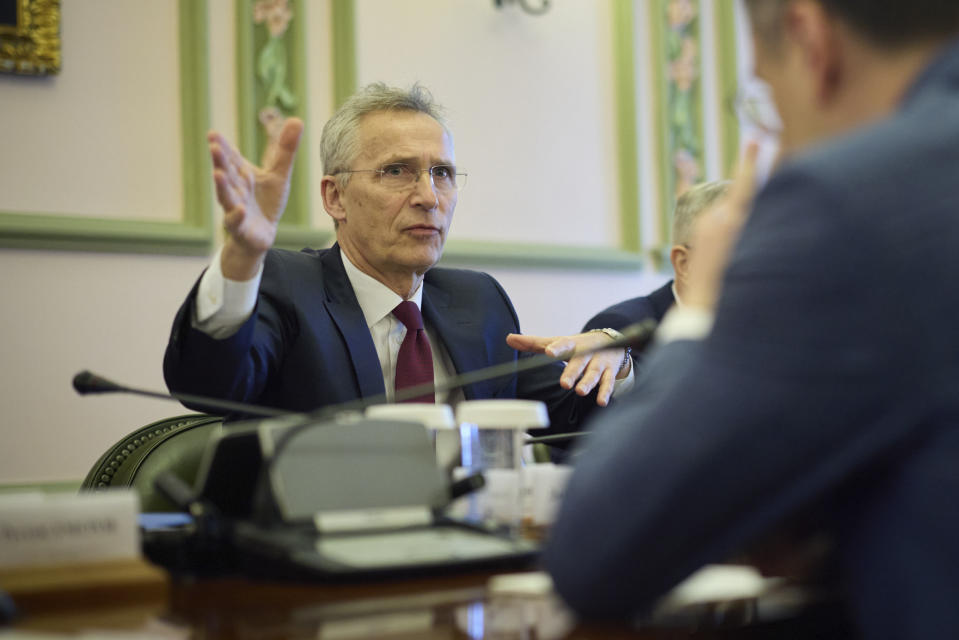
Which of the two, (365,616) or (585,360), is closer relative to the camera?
(365,616)

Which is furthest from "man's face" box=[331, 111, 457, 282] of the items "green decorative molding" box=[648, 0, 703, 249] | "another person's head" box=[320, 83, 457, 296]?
"green decorative molding" box=[648, 0, 703, 249]

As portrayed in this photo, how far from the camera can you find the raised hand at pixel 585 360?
203cm

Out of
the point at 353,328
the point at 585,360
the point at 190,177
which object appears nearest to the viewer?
the point at 585,360

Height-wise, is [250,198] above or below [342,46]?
below

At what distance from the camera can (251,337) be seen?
6.25ft

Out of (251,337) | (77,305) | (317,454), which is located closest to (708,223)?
(317,454)

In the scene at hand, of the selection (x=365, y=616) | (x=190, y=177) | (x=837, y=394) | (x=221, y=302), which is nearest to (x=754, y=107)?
(x=837, y=394)

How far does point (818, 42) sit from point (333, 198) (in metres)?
1.91

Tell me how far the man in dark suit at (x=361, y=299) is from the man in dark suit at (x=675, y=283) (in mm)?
253

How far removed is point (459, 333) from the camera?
2.44m

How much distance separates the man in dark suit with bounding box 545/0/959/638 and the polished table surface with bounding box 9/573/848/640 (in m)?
0.08

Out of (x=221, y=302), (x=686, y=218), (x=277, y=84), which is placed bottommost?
(x=221, y=302)

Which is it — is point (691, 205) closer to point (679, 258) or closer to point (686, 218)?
point (686, 218)

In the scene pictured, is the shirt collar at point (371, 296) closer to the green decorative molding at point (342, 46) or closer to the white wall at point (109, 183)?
the white wall at point (109, 183)
